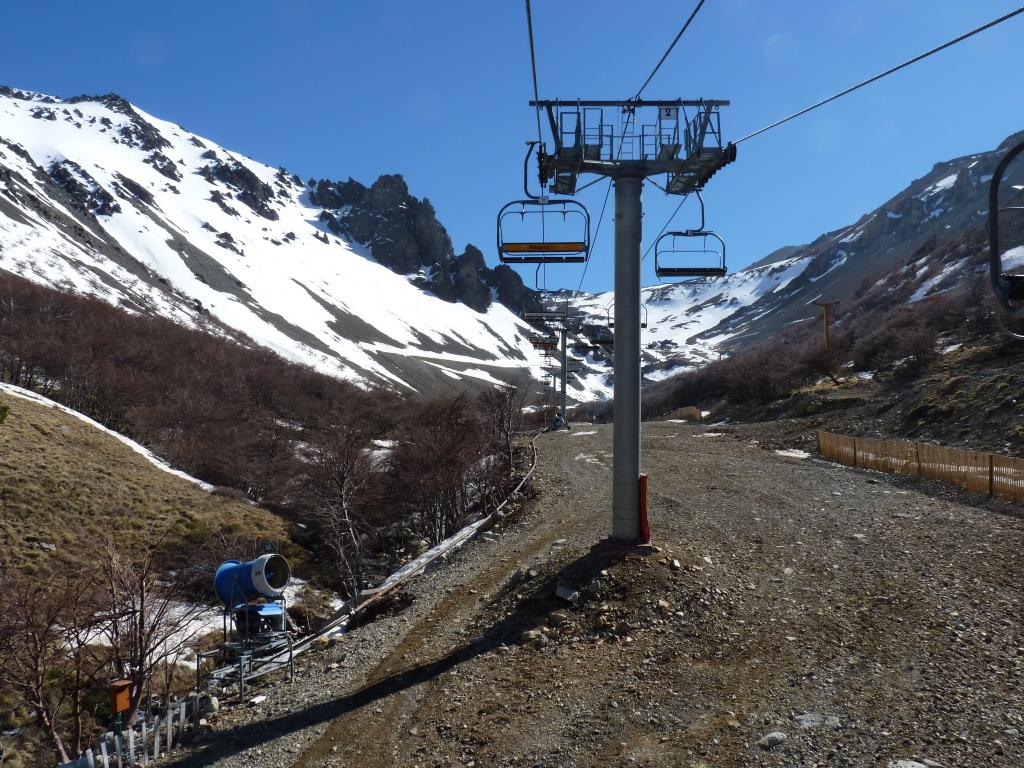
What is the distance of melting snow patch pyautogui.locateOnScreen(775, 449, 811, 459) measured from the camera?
78.5 ft

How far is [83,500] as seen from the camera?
91.3 ft

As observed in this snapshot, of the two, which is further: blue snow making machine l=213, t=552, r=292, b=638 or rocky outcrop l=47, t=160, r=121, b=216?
rocky outcrop l=47, t=160, r=121, b=216

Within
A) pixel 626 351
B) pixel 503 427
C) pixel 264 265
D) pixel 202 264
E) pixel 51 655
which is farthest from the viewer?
pixel 264 265

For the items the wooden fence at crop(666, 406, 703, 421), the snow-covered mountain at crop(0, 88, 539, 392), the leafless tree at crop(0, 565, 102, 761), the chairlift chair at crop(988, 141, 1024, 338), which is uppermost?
the snow-covered mountain at crop(0, 88, 539, 392)

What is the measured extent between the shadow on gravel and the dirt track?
0.03 m

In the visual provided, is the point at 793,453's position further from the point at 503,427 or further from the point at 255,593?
the point at 255,593

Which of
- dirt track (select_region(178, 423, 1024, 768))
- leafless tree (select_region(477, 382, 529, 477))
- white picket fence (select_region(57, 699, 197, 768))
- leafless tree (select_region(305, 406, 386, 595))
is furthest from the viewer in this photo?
leafless tree (select_region(477, 382, 529, 477))

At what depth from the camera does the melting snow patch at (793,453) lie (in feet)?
78.5

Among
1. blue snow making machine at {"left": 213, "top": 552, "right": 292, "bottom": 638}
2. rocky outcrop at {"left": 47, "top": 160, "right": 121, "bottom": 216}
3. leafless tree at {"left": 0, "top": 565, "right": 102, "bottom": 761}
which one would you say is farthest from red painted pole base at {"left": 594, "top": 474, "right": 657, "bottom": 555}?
rocky outcrop at {"left": 47, "top": 160, "right": 121, "bottom": 216}

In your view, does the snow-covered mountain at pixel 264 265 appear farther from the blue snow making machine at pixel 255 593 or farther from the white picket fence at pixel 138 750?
the white picket fence at pixel 138 750

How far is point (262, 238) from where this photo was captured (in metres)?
176

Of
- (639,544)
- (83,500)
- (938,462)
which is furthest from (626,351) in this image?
(83,500)

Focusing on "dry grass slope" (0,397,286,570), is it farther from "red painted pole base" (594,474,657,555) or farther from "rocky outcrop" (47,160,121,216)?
"rocky outcrop" (47,160,121,216)

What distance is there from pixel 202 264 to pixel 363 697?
139083 mm
